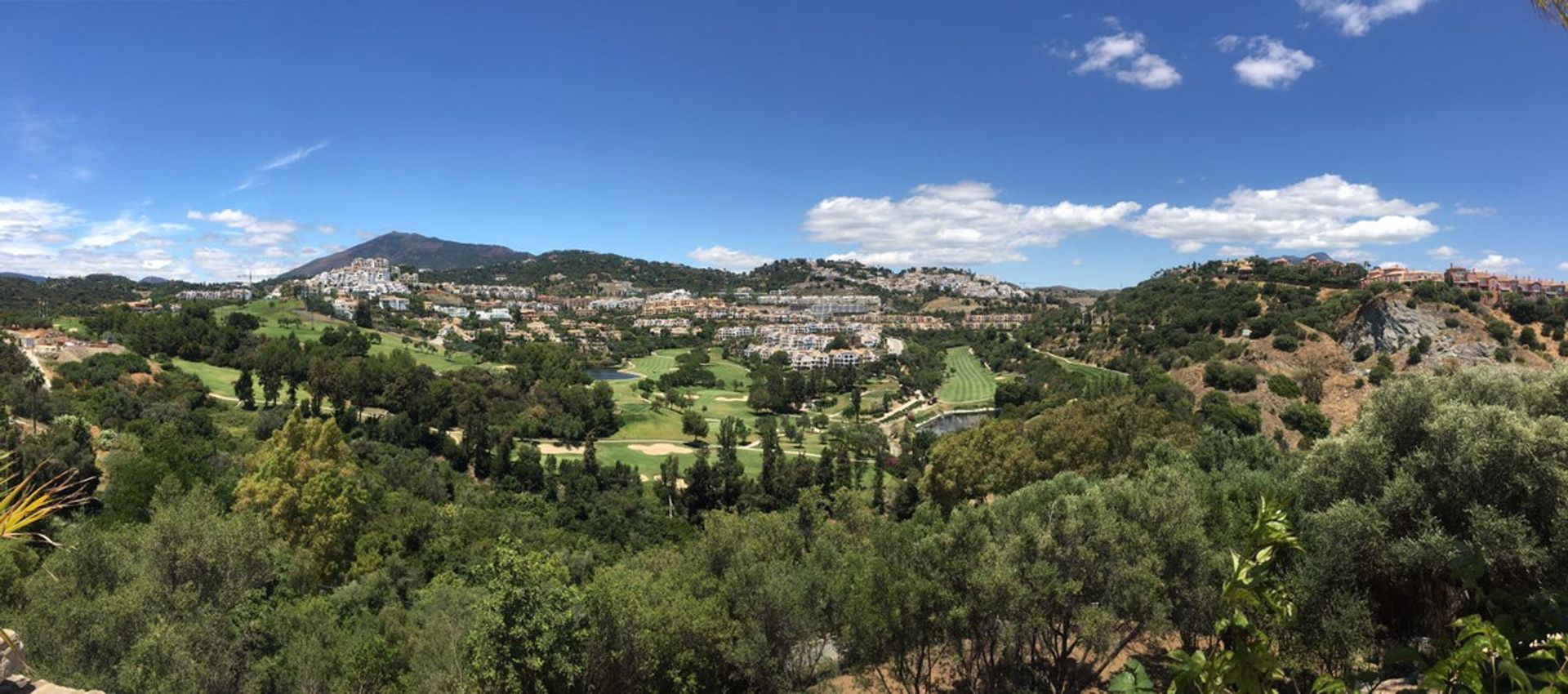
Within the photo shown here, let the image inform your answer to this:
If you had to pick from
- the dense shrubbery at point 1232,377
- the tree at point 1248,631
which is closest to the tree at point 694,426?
the dense shrubbery at point 1232,377

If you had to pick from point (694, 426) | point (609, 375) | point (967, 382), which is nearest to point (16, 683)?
point (694, 426)

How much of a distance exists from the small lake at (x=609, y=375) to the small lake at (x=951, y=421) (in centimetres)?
3739

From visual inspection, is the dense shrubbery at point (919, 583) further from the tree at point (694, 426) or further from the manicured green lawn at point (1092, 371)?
the manicured green lawn at point (1092, 371)

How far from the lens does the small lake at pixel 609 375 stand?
83838 millimetres

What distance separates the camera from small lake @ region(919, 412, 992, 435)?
194 ft

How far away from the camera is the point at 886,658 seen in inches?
462

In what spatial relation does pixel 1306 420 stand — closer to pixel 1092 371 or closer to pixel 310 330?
pixel 1092 371

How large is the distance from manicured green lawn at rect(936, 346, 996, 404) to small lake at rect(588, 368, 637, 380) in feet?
120

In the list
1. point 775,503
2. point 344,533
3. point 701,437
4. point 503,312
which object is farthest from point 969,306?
point 344,533

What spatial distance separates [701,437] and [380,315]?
80.1 m

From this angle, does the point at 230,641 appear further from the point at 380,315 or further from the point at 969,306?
the point at 969,306

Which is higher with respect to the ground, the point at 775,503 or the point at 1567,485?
the point at 1567,485

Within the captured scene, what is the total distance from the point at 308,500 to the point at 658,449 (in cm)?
3260

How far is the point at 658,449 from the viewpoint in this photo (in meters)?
53.7
